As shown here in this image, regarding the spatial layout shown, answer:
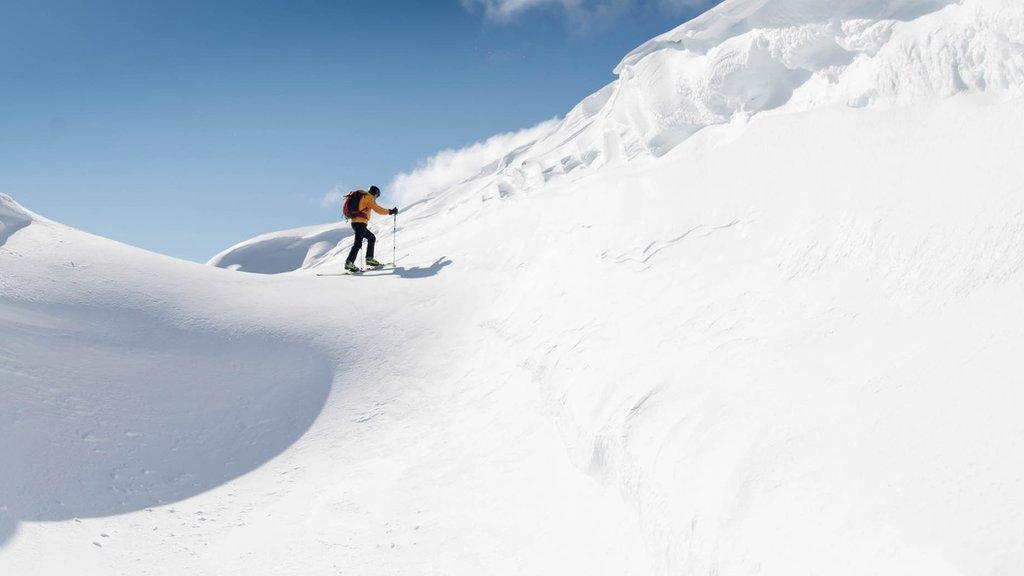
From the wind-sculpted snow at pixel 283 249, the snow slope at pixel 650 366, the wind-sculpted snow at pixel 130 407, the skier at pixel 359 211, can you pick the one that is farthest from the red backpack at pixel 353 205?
the wind-sculpted snow at pixel 283 249

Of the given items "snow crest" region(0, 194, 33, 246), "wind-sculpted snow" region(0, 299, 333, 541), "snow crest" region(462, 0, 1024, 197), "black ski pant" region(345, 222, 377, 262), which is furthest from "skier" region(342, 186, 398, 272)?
"snow crest" region(0, 194, 33, 246)

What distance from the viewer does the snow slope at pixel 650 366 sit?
4141mm

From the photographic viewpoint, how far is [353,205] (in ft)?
47.8

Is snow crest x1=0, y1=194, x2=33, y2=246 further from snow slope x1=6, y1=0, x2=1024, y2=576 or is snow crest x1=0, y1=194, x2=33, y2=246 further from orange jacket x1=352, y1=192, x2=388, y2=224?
orange jacket x1=352, y1=192, x2=388, y2=224

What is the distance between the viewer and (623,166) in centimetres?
1277

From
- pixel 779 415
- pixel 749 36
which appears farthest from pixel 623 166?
pixel 779 415

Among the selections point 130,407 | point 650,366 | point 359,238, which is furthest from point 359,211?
point 650,366

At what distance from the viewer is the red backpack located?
47.7 ft

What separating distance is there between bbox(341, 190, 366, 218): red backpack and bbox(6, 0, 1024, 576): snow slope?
256cm

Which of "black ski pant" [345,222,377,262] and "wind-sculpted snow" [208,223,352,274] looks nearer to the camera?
"black ski pant" [345,222,377,262]

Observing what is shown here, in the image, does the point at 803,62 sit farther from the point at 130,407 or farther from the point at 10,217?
the point at 10,217

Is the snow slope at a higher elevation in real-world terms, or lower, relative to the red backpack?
lower

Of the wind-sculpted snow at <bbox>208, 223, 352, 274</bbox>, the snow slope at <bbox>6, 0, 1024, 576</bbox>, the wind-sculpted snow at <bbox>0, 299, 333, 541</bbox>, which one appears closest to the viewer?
the snow slope at <bbox>6, 0, 1024, 576</bbox>

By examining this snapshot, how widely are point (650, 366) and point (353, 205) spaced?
9.94 m
